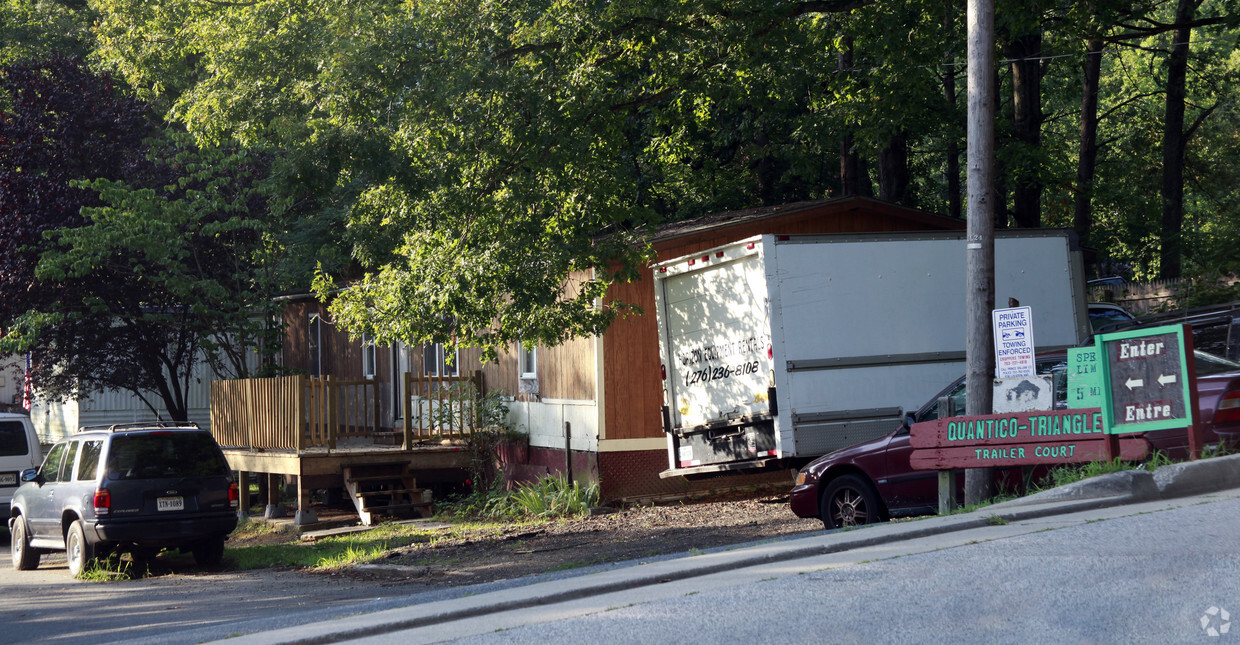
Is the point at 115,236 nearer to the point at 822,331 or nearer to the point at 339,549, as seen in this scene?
the point at 339,549

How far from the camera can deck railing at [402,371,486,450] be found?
1758 centimetres

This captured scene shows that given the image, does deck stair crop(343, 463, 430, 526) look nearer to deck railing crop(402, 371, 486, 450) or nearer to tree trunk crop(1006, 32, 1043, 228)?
deck railing crop(402, 371, 486, 450)

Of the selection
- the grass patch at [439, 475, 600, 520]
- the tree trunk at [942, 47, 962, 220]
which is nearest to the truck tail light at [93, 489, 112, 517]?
the grass patch at [439, 475, 600, 520]

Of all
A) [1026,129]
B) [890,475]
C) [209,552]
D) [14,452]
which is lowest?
[209,552]

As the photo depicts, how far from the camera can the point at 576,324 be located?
46.5ft

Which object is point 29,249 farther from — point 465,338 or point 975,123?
point 975,123

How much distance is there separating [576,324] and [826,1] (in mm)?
5749

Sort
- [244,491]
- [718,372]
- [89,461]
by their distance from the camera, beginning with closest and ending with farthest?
[89,461]
[718,372]
[244,491]

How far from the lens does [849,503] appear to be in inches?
436

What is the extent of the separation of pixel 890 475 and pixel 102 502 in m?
8.80

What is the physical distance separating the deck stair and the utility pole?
31.0ft

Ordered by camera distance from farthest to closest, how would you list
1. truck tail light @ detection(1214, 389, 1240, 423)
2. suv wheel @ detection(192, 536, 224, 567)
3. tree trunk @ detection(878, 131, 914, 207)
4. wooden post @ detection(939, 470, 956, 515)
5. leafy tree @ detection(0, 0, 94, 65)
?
leafy tree @ detection(0, 0, 94, 65) < tree trunk @ detection(878, 131, 914, 207) < suv wheel @ detection(192, 536, 224, 567) < wooden post @ detection(939, 470, 956, 515) < truck tail light @ detection(1214, 389, 1240, 423)

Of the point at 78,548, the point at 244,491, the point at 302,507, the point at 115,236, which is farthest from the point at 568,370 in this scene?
the point at 115,236

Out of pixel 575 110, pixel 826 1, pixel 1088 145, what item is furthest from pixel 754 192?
pixel 575 110
